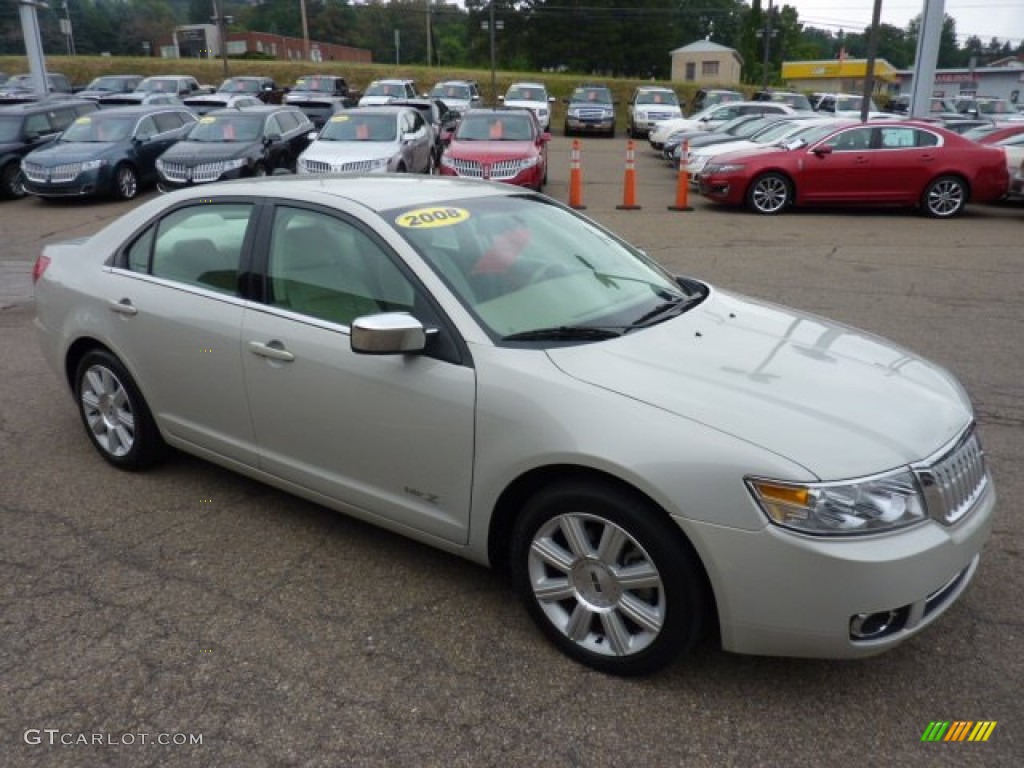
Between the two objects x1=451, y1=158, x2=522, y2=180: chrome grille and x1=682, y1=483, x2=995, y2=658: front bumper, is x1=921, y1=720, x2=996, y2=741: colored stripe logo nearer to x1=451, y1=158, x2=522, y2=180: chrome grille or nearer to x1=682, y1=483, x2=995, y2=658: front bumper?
x1=682, y1=483, x2=995, y2=658: front bumper

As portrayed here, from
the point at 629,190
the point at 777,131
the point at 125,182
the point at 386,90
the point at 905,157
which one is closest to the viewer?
the point at 905,157

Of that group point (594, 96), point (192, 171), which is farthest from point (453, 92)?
point (192, 171)

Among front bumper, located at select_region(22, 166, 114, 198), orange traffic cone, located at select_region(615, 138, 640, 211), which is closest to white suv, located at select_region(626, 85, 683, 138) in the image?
orange traffic cone, located at select_region(615, 138, 640, 211)

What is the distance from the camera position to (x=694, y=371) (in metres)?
3.01

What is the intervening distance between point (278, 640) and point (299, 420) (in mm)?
899

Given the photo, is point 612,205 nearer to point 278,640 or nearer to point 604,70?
point 278,640

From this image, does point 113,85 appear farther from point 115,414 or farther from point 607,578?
point 607,578

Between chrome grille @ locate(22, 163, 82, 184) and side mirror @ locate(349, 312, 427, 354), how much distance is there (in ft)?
46.6

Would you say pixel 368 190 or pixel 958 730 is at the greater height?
pixel 368 190

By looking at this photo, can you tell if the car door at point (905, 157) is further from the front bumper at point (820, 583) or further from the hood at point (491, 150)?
the front bumper at point (820, 583)

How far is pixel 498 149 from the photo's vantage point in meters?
14.2

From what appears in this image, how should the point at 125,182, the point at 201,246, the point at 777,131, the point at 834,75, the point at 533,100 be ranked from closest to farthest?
1. the point at 201,246
2. the point at 125,182
3. the point at 777,131
4. the point at 533,100
5. the point at 834,75

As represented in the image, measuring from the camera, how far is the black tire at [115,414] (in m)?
4.38

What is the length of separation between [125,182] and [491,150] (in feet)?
22.8
